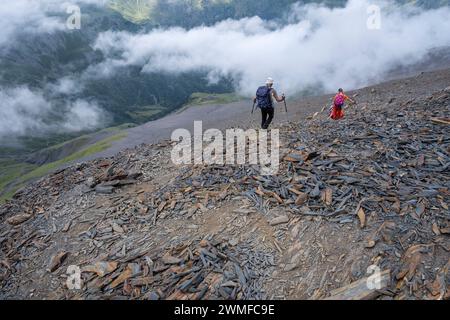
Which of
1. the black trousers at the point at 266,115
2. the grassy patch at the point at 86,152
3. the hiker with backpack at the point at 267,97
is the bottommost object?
the grassy patch at the point at 86,152

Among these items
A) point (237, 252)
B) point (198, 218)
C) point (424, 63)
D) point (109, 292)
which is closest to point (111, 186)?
point (198, 218)

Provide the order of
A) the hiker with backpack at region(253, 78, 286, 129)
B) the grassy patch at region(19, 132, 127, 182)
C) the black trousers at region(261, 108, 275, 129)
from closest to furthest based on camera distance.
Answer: the hiker with backpack at region(253, 78, 286, 129) → the black trousers at region(261, 108, 275, 129) → the grassy patch at region(19, 132, 127, 182)

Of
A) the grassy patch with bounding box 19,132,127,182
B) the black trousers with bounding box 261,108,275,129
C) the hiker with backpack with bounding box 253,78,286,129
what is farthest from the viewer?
the grassy patch with bounding box 19,132,127,182

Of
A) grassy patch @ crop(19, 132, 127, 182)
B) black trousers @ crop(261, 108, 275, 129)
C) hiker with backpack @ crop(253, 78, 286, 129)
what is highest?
hiker with backpack @ crop(253, 78, 286, 129)

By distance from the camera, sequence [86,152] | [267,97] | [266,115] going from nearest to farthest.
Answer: [267,97], [266,115], [86,152]

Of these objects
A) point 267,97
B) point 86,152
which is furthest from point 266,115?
point 86,152

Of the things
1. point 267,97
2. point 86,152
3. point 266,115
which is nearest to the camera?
point 267,97

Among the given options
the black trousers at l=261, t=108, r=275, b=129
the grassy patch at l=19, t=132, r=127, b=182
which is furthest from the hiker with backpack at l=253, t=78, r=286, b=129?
the grassy patch at l=19, t=132, r=127, b=182

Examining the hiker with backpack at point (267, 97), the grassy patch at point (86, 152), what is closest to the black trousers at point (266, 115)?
the hiker with backpack at point (267, 97)

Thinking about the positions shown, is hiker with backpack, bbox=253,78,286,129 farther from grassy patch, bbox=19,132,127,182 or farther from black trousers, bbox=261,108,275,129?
grassy patch, bbox=19,132,127,182

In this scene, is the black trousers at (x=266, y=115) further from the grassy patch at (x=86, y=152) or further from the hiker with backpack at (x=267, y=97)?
the grassy patch at (x=86, y=152)

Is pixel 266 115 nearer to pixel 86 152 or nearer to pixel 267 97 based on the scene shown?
pixel 267 97

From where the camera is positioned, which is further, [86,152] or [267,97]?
[86,152]

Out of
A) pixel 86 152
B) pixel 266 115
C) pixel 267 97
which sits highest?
pixel 267 97
